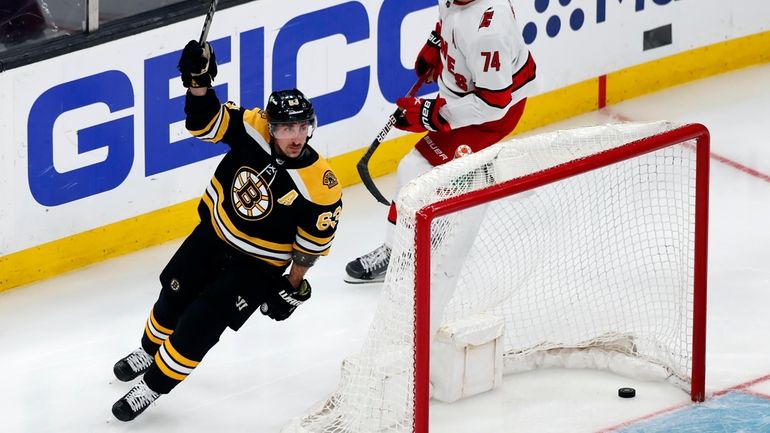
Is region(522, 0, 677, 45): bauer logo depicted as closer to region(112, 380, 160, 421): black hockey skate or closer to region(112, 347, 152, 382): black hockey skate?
region(112, 347, 152, 382): black hockey skate

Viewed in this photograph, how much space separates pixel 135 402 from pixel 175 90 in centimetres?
146

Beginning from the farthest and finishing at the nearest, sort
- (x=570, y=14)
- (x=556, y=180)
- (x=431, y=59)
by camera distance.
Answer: (x=570, y=14) < (x=431, y=59) < (x=556, y=180)

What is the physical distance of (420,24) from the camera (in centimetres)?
675

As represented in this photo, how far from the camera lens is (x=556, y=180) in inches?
187

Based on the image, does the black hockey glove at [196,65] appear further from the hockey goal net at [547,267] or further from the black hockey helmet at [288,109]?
the hockey goal net at [547,267]

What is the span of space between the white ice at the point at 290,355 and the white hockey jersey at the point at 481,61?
813 mm

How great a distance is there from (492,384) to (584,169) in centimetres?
82

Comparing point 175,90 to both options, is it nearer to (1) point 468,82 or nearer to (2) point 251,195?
(1) point 468,82

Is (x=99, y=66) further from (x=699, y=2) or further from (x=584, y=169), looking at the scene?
(x=699, y=2)

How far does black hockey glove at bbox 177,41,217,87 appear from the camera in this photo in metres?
4.79

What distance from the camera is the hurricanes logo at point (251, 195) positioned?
16.1 ft

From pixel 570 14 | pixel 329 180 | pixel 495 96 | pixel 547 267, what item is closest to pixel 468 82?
pixel 495 96

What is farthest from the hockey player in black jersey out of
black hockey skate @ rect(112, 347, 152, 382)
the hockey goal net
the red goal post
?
the red goal post

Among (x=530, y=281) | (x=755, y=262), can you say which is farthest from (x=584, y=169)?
(x=755, y=262)
